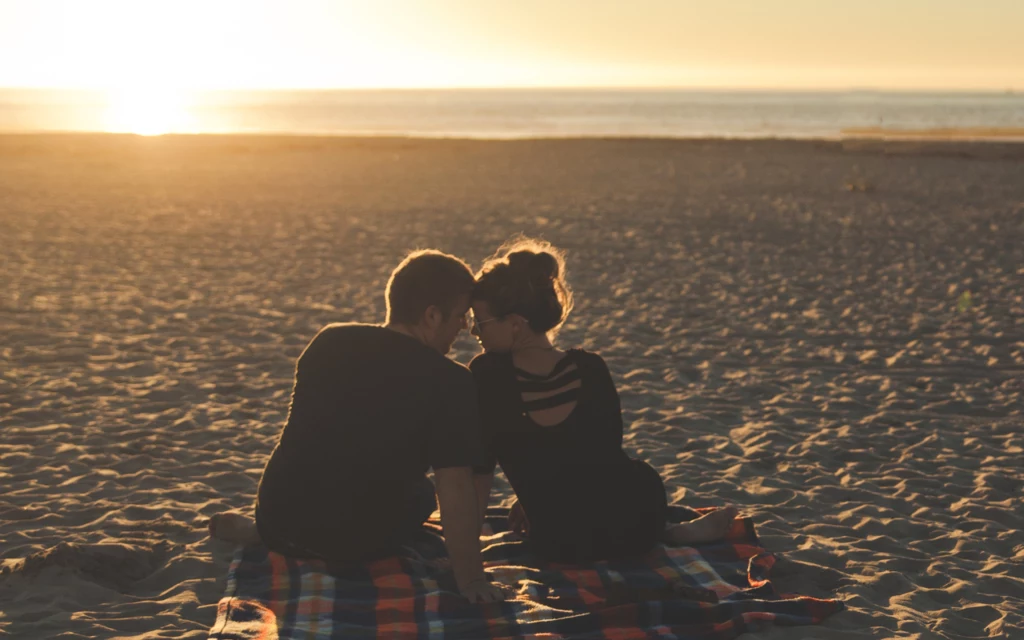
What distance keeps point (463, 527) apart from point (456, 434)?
0.36 meters

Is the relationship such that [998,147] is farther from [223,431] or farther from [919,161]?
[223,431]

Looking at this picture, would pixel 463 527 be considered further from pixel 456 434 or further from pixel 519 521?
pixel 519 521

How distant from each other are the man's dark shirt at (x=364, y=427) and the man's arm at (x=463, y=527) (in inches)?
2.4

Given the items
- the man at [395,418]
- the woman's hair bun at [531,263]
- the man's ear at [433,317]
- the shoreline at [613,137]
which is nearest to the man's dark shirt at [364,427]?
the man at [395,418]

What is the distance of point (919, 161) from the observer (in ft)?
91.9

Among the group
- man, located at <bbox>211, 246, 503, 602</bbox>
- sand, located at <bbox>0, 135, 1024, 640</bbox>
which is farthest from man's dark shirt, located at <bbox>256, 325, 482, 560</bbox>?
sand, located at <bbox>0, 135, 1024, 640</bbox>

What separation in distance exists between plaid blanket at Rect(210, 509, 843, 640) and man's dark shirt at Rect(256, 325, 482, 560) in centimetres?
26

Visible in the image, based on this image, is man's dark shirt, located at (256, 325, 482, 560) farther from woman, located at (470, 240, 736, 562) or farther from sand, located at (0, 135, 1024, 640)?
sand, located at (0, 135, 1024, 640)

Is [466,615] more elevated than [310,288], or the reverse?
[310,288]

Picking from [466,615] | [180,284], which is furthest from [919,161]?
[466,615]

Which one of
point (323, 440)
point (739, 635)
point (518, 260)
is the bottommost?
point (739, 635)

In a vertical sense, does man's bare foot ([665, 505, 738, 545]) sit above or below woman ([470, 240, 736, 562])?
below

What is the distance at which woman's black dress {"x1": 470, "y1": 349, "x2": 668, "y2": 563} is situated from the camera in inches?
172

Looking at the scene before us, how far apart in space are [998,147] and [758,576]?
3081cm
